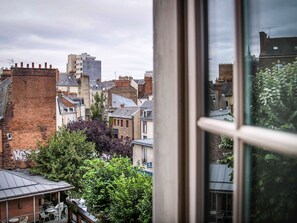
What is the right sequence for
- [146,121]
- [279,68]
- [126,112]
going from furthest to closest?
[126,112]
[146,121]
[279,68]

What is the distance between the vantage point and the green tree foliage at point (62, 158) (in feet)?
29.2

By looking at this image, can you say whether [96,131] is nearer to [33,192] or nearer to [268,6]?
[33,192]

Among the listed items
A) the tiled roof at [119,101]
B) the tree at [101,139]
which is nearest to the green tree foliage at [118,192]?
the tree at [101,139]

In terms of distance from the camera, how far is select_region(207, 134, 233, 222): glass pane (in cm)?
69

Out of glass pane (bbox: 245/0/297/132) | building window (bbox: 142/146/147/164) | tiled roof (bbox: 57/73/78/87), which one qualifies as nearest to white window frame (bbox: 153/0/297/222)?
glass pane (bbox: 245/0/297/132)

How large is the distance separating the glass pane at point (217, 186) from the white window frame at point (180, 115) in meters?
0.03

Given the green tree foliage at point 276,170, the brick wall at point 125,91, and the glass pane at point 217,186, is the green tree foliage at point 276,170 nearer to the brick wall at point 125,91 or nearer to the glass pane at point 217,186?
the glass pane at point 217,186

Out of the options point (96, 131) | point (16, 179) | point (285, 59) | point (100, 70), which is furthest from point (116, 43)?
point (285, 59)

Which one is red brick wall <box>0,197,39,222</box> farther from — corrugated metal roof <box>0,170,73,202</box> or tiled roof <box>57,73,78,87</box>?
tiled roof <box>57,73,78,87</box>

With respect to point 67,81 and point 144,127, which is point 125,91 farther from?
point 67,81

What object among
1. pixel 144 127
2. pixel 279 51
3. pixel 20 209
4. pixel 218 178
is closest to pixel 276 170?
pixel 218 178

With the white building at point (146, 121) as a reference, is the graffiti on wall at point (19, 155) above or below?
below

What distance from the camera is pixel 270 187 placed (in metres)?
0.87

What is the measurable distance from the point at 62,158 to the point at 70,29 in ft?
64.4
